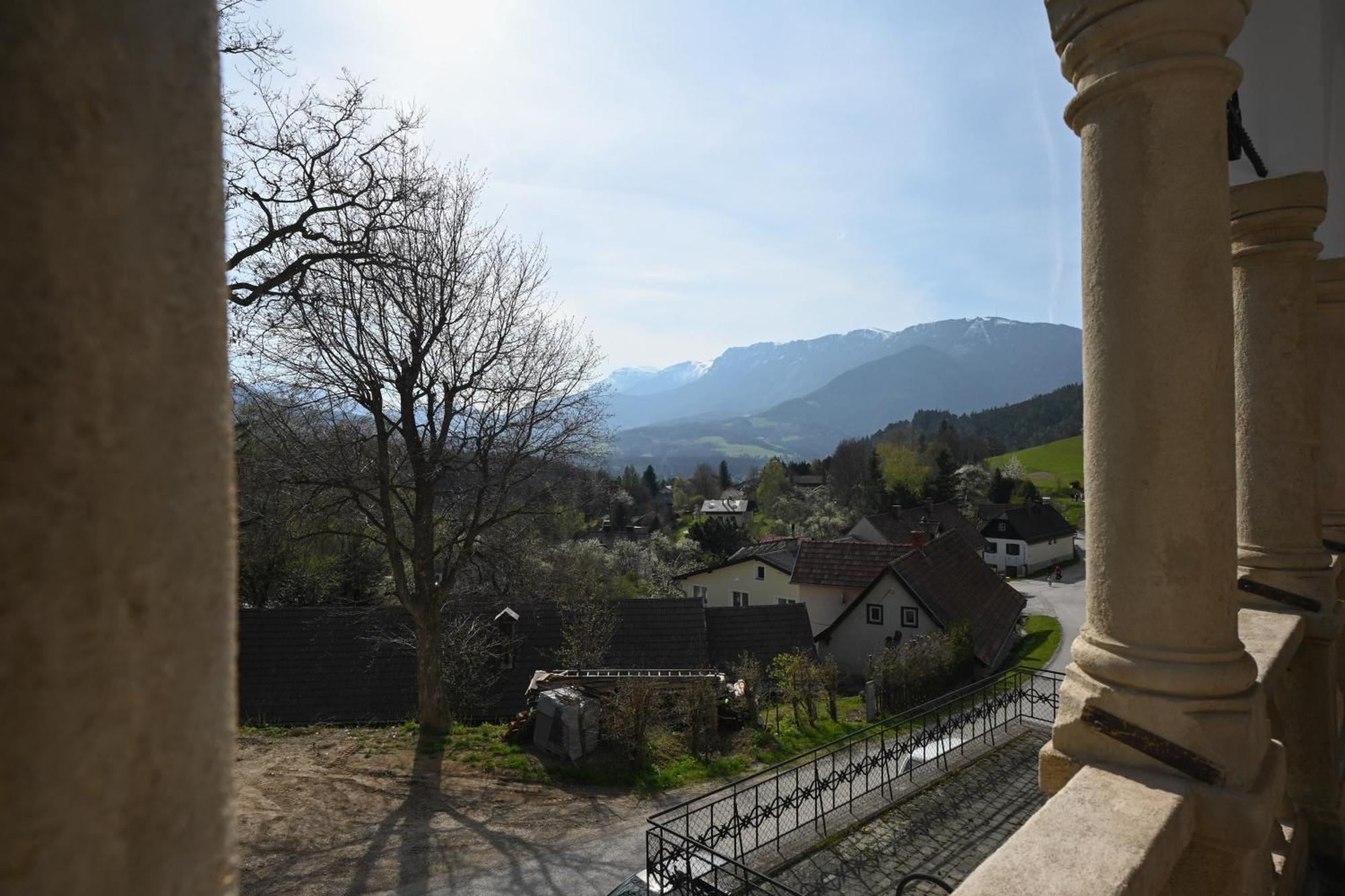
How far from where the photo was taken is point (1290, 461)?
462cm

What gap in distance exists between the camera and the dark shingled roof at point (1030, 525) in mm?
54219

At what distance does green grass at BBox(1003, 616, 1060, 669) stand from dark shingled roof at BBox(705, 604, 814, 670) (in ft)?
22.4

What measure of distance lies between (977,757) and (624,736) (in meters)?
6.30

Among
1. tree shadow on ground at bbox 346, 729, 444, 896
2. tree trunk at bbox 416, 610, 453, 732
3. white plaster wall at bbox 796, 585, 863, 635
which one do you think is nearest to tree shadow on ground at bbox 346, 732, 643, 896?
tree shadow on ground at bbox 346, 729, 444, 896

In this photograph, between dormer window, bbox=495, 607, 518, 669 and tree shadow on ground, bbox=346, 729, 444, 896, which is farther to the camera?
dormer window, bbox=495, 607, 518, 669

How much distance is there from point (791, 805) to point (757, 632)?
13.1 metres

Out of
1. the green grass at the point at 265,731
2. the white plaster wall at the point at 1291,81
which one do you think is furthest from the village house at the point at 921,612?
the white plaster wall at the point at 1291,81

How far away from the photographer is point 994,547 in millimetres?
54750

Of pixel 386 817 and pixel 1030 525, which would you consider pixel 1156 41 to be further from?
pixel 1030 525

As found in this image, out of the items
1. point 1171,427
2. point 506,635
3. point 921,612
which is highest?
point 1171,427

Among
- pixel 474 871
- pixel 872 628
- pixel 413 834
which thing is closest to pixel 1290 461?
pixel 474 871

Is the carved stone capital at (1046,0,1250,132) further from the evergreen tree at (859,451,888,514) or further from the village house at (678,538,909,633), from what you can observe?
the evergreen tree at (859,451,888,514)

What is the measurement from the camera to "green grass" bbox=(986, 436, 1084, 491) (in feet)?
295

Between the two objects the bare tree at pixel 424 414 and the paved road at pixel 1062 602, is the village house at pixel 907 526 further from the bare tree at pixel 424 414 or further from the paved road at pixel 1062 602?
the bare tree at pixel 424 414
